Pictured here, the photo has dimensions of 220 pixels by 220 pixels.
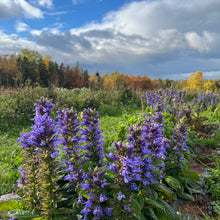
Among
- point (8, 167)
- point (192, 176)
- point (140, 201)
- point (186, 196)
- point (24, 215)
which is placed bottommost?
point (8, 167)

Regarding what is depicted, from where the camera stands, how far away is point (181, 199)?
390 centimetres

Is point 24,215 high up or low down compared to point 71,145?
down

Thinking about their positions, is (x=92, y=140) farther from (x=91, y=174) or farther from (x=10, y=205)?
(x=10, y=205)

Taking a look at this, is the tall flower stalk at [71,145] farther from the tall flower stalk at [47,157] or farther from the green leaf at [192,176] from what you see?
the green leaf at [192,176]

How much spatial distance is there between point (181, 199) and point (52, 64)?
3344 centimetres

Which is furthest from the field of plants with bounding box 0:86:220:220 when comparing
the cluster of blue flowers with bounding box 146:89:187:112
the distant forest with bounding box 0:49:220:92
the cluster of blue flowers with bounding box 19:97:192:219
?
the distant forest with bounding box 0:49:220:92

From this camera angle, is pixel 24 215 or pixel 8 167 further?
pixel 8 167

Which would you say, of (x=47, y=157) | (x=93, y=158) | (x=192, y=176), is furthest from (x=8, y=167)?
(x=192, y=176)

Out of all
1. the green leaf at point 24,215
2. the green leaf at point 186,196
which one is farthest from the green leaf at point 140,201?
the green leaf at point 186,196

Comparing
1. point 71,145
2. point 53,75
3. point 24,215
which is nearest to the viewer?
point 24,215

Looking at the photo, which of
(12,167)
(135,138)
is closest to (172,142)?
(135,138)

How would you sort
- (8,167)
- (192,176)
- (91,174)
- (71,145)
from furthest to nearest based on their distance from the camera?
(8,167) < (192,176) < (71,145) < (91,174)

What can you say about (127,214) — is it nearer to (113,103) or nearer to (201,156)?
(201,156)

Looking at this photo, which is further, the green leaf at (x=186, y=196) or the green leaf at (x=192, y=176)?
the green leaf at (x=192, y=176)
